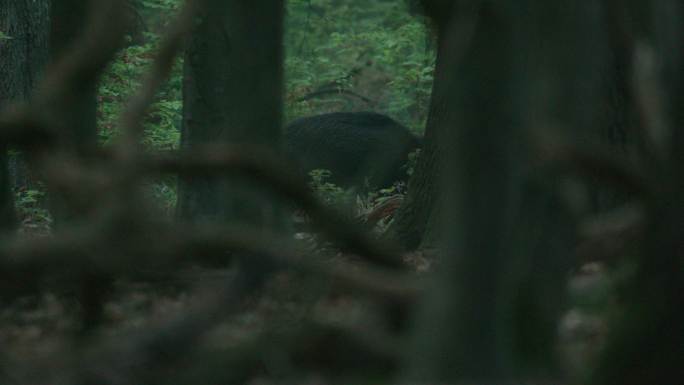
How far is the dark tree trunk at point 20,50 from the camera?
16188mm

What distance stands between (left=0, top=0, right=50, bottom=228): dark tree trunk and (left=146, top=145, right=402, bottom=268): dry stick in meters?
10.5

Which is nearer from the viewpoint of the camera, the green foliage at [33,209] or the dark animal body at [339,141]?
the green foliage at [33,209]

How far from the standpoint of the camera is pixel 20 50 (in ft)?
53.5

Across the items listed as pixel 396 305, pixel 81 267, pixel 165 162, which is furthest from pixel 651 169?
pixel 81 267

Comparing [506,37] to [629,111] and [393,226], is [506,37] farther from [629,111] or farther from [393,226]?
[393,226]

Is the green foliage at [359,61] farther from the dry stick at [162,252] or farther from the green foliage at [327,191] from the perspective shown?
the dry stick at [162,252]

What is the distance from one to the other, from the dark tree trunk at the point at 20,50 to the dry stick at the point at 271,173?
1048 cm

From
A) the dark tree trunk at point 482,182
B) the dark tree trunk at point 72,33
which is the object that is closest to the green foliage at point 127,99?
the dark tree trunk at point 72,33

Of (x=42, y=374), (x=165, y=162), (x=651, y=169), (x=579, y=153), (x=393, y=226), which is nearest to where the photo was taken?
(x=651, y=169)

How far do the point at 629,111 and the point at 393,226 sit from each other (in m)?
2.90

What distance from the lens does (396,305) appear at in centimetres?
593

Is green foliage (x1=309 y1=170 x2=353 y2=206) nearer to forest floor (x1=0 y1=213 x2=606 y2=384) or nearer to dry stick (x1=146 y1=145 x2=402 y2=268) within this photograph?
forest floor (x1=0 y1=213 x2=606 y2=384)

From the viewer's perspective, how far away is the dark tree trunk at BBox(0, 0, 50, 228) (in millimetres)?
16188

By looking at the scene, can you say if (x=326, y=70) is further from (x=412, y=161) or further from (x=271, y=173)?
(x=271, y=173)
